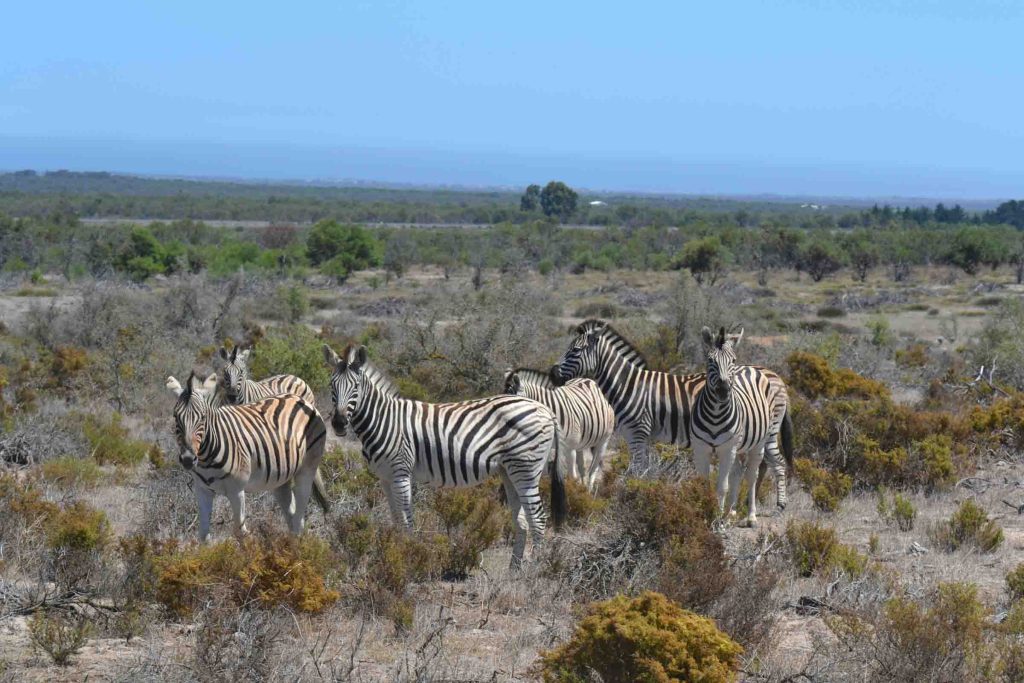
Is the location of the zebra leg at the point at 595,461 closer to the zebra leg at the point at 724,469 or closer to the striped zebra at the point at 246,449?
the zebra leg at the point at 724,469

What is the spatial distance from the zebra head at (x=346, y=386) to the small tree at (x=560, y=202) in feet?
389

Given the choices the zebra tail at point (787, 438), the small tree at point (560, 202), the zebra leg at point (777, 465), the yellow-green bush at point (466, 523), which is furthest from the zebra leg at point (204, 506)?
the small tree at point (560, 202)

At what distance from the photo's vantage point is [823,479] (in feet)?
41.7

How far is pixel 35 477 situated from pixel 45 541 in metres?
3.35

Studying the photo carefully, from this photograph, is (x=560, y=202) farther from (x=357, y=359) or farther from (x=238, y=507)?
(x=238, y=507)

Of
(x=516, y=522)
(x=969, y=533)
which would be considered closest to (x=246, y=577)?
(x=516, y=522)

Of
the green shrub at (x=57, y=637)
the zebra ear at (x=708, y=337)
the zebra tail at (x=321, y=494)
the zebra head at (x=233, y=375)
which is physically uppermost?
the zebra ear at (x=708, y=337)

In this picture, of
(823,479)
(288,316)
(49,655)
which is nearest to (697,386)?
(823,479)

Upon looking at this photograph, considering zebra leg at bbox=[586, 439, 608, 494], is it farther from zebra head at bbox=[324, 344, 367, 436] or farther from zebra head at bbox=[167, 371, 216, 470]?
zebra head at bbox=[167, 371, 216, 470]

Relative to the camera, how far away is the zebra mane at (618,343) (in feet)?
42.1

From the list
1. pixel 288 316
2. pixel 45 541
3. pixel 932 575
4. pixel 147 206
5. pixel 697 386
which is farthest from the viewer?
pixel 147 206

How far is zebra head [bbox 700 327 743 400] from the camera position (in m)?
10.8

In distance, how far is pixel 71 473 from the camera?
472 inches

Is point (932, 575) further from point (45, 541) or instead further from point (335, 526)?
point (45, 541)
